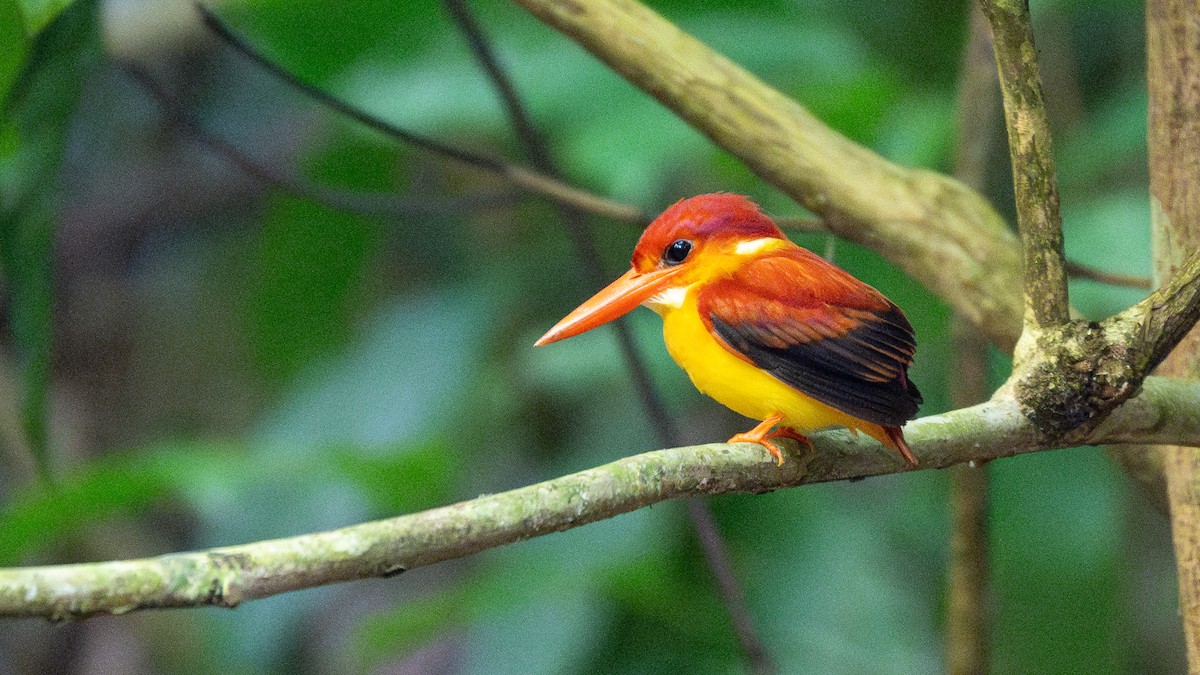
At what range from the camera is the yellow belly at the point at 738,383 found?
43.6 inches

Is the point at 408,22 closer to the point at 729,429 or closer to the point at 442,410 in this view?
the point at 442,410

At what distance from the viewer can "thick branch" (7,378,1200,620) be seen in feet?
2.17

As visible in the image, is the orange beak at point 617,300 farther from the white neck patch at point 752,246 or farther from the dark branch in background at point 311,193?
the dark branch in background at point 311,193

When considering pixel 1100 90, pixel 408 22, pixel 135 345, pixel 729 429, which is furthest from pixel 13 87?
pixel 1100 90

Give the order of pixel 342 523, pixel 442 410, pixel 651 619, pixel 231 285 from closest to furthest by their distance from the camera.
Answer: pixel 651 619
pixel 342 523
pixel 442 410
pixel 231 285

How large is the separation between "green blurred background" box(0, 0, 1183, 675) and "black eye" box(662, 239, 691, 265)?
79cm

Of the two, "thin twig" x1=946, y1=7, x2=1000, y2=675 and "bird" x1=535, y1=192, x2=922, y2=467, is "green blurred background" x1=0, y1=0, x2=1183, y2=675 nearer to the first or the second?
"thin twig" x1=946, y1=7, x2=1000, y2=675

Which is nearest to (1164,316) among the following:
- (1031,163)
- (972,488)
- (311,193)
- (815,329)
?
(1031,163)

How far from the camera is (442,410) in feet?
9.38

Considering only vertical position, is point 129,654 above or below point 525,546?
below

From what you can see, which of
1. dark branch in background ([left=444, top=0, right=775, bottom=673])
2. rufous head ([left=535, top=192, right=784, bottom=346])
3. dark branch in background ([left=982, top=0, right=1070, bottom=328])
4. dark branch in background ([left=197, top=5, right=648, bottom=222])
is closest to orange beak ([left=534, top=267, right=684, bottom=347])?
rufous head ([left=535, top=192, right=784, bottom=346])

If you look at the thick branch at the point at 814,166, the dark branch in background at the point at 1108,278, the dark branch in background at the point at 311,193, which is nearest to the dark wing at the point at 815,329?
the thick branch at the point at 814,166

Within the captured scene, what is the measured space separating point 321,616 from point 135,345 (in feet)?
3.52

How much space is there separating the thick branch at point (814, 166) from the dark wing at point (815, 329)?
1.33 ft
